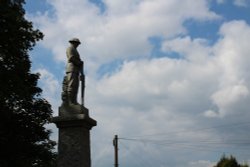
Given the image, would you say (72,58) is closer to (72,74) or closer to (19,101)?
(72,74)

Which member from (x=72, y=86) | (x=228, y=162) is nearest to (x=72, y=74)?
(x=72, y=86)

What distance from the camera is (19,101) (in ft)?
91.4

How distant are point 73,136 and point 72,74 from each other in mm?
1682

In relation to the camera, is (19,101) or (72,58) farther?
(19,101)

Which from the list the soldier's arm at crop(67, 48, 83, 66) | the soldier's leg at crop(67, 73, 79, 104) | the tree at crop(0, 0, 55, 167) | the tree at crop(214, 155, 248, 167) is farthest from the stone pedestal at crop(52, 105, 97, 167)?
the tree at crop(214, 155, 248, 167)

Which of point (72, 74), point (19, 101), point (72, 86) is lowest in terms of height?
point (72, 86)

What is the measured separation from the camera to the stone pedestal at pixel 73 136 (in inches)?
505

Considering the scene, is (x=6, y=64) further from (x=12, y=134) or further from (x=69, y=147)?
(x=69, y=147)

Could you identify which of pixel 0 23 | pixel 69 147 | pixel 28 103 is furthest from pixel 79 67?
pixel 28 103

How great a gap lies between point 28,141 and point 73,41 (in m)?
14.7

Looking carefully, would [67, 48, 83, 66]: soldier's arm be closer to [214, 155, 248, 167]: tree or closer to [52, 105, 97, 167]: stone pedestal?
[52, 105, 97, 167]: stone pedestal

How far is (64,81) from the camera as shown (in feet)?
44.8

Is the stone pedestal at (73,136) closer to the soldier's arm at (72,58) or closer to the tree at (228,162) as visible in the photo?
the soldier's arm at (72,58)

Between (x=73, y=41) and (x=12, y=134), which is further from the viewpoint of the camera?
(x=12, y=134)
